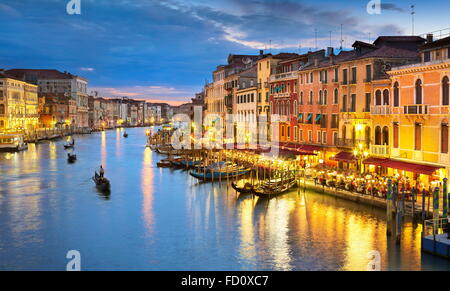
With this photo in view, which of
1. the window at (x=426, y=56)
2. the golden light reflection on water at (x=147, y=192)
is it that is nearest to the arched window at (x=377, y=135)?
the window at (x=426, y=56)

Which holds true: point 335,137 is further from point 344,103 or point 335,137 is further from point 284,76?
point 284,76

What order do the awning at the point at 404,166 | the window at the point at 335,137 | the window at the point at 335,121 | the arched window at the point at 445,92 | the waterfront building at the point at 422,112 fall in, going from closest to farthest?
the arched window at the point at 445,92, the waterfront building at the point at 422,112, the awning at the point at 404,166, the window at the point at 335,137, the window at the point at 335,121

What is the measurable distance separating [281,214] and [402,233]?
17.4ft

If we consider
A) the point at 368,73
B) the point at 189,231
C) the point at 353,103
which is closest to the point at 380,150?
the point at 353,103

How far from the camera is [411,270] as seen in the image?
13414 mm

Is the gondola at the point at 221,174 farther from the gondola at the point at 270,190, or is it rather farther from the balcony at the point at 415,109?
the balcony at the point at 415,109

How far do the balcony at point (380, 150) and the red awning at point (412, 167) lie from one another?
765 millimetres

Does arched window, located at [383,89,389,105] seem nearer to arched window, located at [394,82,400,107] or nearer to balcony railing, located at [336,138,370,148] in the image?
arched window, located at [394,82,400,107]

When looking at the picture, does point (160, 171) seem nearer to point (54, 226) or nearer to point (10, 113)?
point (54, 226)

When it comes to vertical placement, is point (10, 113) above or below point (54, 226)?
above

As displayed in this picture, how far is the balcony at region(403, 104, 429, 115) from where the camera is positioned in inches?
777

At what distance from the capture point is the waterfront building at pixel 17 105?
2472 inches

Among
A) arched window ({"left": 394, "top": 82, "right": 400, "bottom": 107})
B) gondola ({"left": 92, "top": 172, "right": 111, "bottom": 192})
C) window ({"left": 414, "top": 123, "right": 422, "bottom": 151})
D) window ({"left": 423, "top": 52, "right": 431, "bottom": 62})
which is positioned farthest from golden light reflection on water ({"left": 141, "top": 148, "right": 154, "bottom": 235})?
window ({"left": 423, "top": 52, "right": 431, "bottom": 62})

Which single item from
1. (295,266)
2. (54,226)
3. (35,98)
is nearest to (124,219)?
(54,226)
